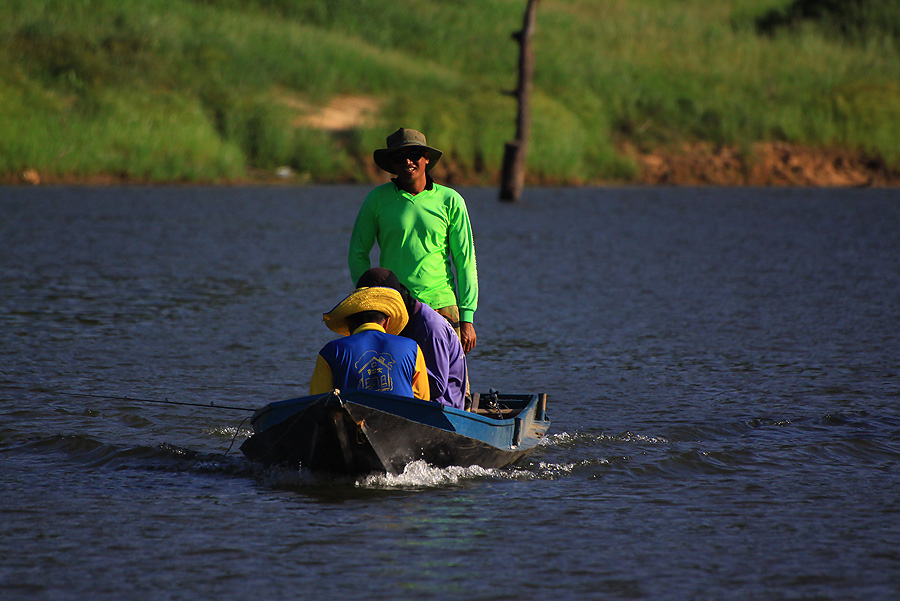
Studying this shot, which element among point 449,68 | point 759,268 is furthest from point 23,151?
point 759,268

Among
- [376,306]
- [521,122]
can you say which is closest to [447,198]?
[376,306]

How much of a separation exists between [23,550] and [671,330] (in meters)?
9.80

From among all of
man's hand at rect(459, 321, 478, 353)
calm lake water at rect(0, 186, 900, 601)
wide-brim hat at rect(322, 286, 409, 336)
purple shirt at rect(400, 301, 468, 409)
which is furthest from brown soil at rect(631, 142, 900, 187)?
wide-brim hat at rect(322, 286, 409, 336)

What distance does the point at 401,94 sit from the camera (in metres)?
47.4

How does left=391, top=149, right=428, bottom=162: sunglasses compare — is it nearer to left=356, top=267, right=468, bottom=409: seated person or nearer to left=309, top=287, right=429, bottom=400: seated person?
left=356, top=267, right=468, bottom=409: seated person

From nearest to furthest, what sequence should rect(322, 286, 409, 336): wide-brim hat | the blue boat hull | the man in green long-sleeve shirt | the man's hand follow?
the blue boat hull → rect(322, 286, 409, 336): wide-brim hat → the man in green long-sleeve shirt → the man's hand

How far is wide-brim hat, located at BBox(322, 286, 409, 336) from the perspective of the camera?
7.66 meters

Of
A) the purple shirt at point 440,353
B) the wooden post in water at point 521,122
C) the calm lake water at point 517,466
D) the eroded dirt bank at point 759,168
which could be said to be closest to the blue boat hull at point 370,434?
the calm lake water at point 517,466

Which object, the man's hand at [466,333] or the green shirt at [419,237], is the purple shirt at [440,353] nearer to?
the man's hand at [466,333]

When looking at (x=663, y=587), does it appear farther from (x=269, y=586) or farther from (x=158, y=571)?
(x=158, y=571)

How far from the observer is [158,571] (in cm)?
657

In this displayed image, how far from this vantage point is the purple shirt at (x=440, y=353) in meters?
8.10

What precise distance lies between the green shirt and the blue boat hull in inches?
37.5

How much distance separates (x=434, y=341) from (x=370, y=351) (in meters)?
0.58
